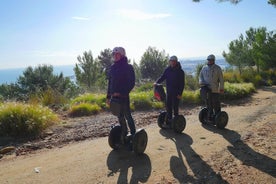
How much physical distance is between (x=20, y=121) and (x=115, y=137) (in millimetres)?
3177

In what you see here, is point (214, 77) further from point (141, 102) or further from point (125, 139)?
point (141, 102)

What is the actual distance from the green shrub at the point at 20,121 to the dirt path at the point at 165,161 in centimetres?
141

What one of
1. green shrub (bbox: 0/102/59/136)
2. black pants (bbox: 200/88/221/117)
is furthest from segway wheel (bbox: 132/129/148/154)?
green shrub (bbox: 0/102/59/136)

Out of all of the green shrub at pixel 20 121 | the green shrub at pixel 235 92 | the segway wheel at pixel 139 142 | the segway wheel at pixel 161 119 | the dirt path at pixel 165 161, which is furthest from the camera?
the green shrub at pixel 235 92

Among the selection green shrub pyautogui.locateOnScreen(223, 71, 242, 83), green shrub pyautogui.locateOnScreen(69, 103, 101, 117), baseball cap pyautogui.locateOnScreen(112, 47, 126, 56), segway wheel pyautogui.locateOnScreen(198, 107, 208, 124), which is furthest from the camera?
green shrub pyautogui.locateOnScreen(223, 71, 242, 83)

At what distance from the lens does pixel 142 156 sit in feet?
18.0

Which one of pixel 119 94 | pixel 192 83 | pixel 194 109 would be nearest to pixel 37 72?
pixel 192 83

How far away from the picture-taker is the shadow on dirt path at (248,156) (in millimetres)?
4817

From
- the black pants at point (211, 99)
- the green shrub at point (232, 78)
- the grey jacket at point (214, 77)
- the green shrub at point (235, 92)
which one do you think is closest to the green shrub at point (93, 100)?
the black pants at point (211, 99)

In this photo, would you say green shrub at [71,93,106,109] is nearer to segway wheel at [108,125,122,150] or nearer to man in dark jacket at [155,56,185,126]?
man in dark jacket at [155,56,185,126]

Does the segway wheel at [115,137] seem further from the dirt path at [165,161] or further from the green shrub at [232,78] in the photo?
the green shrub at [232,78]

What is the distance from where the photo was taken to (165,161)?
5242 millimetres

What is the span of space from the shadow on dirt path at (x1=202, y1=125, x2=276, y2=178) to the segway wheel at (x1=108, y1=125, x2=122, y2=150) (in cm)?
225

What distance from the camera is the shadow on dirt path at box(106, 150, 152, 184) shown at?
14.8ft
